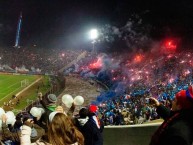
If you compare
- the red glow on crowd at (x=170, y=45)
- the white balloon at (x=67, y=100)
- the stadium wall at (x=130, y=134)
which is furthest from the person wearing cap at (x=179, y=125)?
the red glow on crowd at (x=170, y=45)

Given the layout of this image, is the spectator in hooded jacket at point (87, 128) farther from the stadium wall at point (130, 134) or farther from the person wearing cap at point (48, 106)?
the stadium wall at point (130, 134)

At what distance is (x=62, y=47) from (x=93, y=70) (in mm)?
36352

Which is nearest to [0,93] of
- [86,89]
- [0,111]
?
[86,89]

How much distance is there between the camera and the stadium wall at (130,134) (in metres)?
7.77

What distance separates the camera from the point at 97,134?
6.23 metres

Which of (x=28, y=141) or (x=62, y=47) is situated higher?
(x=62, y=47)

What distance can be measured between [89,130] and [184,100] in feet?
10.6

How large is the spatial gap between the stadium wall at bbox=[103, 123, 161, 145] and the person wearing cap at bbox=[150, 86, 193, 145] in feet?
14.5

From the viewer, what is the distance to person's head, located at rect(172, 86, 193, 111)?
10.1 feet

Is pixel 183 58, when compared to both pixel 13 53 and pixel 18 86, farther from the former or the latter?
pixel 13 53

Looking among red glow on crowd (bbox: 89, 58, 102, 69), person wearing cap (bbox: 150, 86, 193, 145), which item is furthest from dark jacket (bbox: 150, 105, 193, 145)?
red glow on crowd (bbox: 89, 58, 102, 69)

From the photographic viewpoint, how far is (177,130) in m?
2.82

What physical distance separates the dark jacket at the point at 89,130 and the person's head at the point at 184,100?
10.2 ft

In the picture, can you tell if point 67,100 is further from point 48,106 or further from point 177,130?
point 177,130
